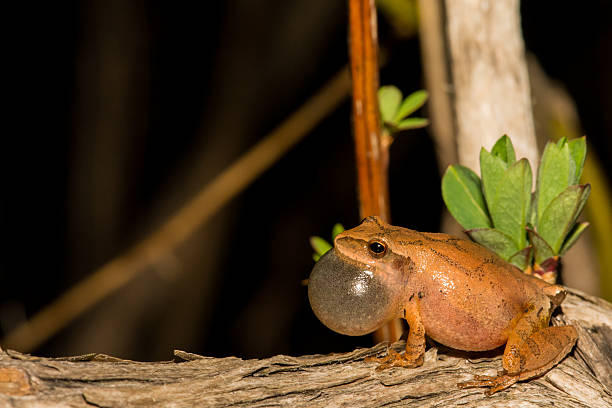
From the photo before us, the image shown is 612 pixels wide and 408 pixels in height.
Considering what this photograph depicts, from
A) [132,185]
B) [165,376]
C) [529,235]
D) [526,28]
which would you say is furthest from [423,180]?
[165,376]

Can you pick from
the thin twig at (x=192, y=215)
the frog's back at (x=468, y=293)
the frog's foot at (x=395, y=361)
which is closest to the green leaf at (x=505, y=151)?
the frog's back at (x=468, y=293)

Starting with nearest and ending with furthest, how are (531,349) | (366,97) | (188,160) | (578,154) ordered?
1. (531,349)
2. (578,154)
3. (366,97)
4. (188,160)

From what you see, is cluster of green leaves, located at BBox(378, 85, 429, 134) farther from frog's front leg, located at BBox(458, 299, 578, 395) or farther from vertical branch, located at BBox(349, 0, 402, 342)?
frog's front leg, located at BBox(458, 299, 578, 395)

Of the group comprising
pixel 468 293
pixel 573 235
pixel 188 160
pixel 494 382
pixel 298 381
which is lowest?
pixel 494 382

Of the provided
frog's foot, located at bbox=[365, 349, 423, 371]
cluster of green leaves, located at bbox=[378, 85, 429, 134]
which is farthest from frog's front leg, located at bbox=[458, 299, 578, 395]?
cluster of green leaves, located at bbox=[378, 85, 429, 134]

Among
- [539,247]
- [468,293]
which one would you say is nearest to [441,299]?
[468,293]

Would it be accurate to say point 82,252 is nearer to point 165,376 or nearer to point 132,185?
point 132,185

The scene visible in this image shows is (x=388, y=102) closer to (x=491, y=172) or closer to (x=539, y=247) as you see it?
(x=491, y=172)
